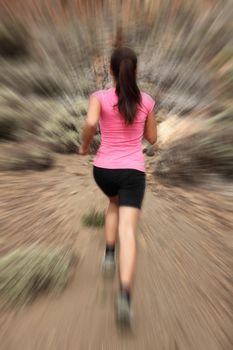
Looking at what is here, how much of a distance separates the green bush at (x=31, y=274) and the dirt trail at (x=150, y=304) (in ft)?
0.30

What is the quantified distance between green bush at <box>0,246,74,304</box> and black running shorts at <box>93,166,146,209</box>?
33.5 inches

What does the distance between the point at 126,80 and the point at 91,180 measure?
3800 mm

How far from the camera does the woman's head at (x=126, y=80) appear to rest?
3.19 metres

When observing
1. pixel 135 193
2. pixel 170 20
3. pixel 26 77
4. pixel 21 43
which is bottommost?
pixel 135 193

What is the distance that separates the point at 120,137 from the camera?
11.1 feet

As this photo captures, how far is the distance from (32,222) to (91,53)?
854 centimetres

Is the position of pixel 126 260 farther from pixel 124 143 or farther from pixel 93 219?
pixel 93 219

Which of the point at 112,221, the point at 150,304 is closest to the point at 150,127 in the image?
the point at 112,221

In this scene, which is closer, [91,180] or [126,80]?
[126,80]

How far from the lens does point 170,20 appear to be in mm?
13305

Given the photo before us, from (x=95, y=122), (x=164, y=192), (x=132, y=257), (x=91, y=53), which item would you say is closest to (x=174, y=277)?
(x=132, y=257)

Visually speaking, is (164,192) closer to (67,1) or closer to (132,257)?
(132,257)

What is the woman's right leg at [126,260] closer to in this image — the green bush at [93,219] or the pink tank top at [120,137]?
the pink tank top at [120,137]

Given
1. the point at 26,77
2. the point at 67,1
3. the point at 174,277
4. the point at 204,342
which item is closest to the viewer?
the point at 204,342
